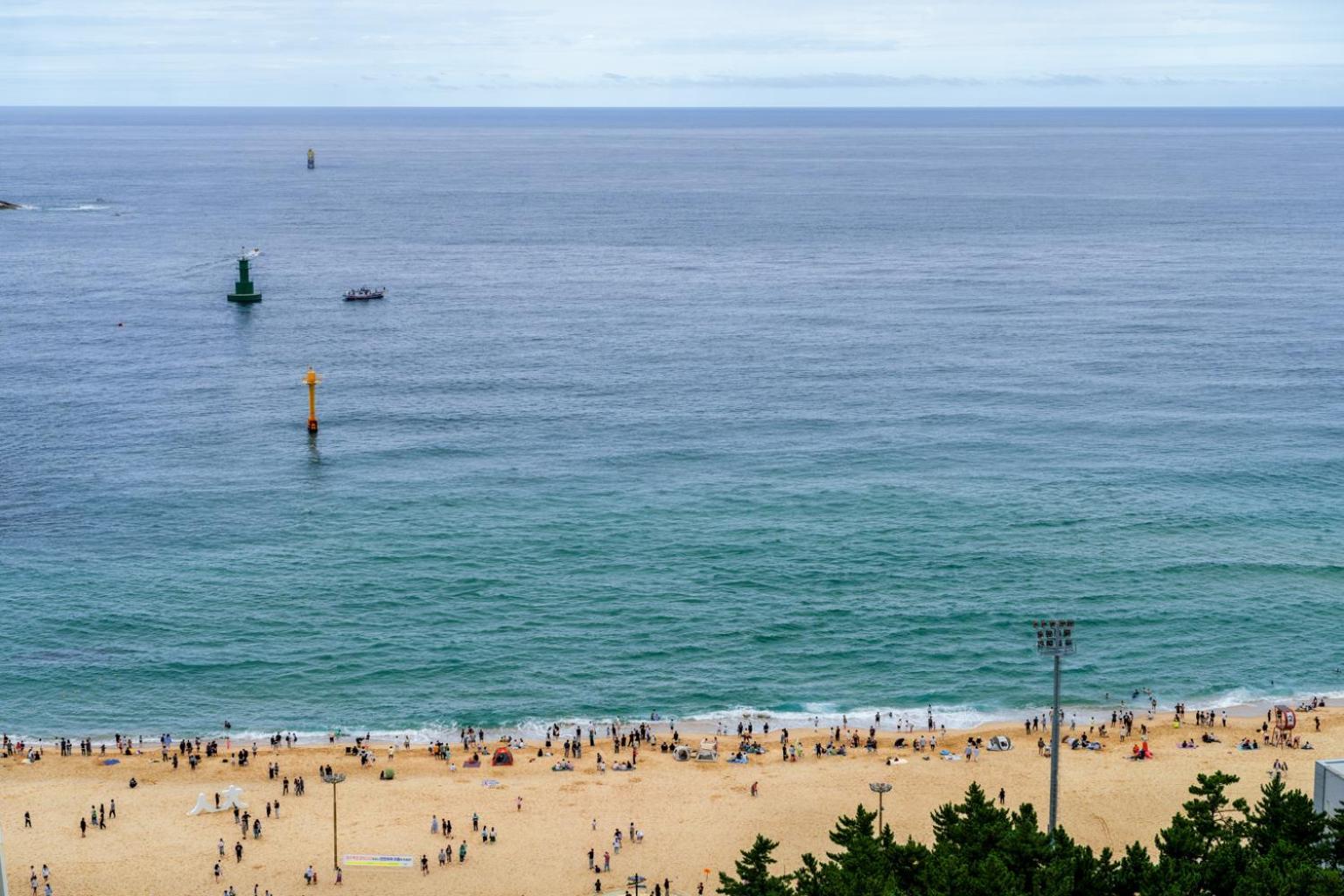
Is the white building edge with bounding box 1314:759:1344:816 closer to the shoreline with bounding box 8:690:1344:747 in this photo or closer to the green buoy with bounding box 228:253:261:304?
the shoreline with bounding box 8:690:1344:747

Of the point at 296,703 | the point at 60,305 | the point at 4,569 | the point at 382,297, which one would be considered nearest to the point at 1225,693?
the point at 296,703

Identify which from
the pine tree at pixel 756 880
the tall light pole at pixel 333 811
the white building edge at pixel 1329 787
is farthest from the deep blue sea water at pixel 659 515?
the pine tree at pixel 756 880

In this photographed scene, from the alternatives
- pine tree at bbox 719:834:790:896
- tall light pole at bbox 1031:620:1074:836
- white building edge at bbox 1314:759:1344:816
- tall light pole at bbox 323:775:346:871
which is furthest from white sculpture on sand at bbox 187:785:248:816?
white building edge at bbox 1314:759:1344:816

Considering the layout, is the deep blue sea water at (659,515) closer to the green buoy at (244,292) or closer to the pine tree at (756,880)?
A: the green buoy at (244,292)

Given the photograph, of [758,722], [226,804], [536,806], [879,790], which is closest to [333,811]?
[226,804]

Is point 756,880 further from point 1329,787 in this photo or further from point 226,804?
point 226,804

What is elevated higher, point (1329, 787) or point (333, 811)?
point (1329, 787)
